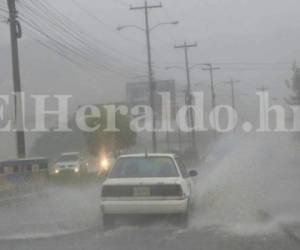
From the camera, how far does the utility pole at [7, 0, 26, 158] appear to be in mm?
30477

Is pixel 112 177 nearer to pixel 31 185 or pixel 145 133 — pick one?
pixel 31 185

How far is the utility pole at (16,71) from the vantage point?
3048 cm

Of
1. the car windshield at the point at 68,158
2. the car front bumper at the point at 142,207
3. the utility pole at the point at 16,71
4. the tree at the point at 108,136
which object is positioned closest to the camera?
the car front bumper at the point at 142,207

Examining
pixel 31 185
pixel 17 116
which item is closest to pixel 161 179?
pixel 31 185

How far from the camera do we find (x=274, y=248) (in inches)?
440

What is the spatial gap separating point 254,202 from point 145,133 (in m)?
71.0

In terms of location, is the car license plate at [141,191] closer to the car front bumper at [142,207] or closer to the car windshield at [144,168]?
the car front bumper at [142,207]

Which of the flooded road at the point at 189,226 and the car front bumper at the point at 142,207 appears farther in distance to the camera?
the car front bumper at the point at 142,207

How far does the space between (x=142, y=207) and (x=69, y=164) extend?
115ft

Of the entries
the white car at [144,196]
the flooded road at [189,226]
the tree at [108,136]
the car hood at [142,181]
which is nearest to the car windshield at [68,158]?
the tree at [108,136]

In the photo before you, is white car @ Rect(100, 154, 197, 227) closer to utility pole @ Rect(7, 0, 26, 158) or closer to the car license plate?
the car license plate

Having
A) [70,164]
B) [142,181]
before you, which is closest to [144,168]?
[142,181]

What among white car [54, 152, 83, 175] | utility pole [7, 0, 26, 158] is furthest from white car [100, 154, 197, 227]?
white car [54, 152, 83, 175]

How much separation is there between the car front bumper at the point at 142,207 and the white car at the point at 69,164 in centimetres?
3224
